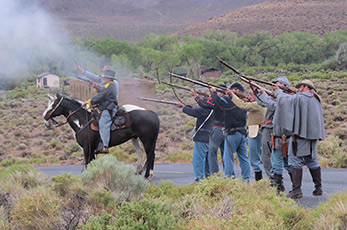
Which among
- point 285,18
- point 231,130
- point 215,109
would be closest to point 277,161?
point 231,130

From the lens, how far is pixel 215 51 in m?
97.3

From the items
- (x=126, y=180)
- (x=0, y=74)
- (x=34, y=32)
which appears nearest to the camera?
(x=126, y=180)

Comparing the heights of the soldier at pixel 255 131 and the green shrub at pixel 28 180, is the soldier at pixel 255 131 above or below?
above

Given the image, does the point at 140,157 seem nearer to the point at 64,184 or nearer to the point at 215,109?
the point at 215,109

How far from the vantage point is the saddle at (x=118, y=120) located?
39.5 feet

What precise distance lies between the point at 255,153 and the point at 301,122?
182 cm

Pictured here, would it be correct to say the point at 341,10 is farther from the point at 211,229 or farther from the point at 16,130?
the point at 211,229

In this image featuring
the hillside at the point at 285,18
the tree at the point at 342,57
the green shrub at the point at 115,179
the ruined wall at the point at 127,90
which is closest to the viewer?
the green shrub at the point at 115,179

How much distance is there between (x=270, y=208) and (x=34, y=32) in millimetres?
11540

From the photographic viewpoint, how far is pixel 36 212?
273 inches

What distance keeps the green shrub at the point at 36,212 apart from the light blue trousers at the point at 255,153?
14.7 ft

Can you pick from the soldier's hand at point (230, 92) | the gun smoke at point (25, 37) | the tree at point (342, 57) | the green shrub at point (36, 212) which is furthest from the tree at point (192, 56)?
the green shrub at point (36, 212)

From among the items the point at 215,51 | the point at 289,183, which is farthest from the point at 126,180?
the point at 215,51

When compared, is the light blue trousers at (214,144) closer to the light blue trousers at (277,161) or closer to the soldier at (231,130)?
the soldier at (231,130)
